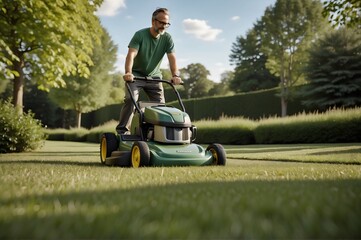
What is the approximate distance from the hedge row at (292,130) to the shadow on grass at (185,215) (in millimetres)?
10437

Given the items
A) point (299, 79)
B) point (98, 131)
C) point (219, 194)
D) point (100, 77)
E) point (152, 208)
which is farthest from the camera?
point (100, 77)

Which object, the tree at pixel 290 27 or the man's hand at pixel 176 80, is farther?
the tree at pixel 290 27

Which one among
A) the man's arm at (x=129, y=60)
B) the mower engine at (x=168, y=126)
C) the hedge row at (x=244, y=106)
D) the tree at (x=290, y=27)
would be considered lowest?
the mower engine at (x=168, y=126)

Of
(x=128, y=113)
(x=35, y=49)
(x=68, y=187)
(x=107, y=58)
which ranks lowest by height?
(x=68, y=187)

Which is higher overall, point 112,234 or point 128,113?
point 128,113

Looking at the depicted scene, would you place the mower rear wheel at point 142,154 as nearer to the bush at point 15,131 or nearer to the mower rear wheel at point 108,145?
the mower rear wheel at point 108,145

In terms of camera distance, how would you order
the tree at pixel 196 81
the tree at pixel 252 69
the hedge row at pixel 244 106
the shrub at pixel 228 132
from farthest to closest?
the tree at pixel 196 81 < the tree at pixel 252 69 < the hedge row at pixel 244 106 < the shrub at pixel 228 132

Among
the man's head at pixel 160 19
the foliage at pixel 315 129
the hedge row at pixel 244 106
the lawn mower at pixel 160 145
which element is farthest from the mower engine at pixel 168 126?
the hedge row at pixel 244 106

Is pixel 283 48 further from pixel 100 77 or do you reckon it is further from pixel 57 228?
pixel 57 228

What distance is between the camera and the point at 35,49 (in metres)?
9.59

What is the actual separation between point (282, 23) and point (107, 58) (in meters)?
14.0

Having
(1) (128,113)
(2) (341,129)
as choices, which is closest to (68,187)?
(1) (128,113)

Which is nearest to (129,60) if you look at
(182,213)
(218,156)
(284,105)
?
(218,156)

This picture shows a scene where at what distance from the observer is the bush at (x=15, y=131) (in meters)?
7.91
